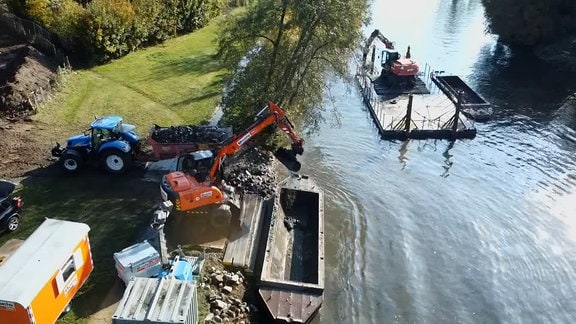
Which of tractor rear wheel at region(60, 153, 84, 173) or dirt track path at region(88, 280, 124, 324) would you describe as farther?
tractor rear wheel at region(60, 153, 84, 173)

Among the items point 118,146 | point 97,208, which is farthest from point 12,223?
point 118,146

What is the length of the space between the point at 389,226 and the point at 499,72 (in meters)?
28.3

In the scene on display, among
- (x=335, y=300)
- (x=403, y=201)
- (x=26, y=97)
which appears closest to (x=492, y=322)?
(x=335, y=300)

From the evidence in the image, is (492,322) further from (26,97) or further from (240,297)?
(26,97)

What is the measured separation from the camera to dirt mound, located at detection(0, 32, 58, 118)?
25.8 meters

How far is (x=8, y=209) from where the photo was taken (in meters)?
17.4

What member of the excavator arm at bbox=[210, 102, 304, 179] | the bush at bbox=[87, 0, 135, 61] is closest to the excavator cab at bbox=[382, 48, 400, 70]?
the excavator arm at bbox=[210, 102, 304, 179]

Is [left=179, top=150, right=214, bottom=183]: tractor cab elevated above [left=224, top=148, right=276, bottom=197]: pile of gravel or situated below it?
above

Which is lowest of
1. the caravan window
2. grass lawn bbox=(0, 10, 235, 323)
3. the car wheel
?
grass lawn bbox=(0, 10, 235, 323)

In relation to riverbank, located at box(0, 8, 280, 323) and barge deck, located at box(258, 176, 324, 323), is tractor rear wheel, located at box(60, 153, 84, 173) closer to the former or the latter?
riverbank, located at box(0, 8, 280, 323)

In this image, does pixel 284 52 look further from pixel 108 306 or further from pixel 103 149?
pixel 108 306

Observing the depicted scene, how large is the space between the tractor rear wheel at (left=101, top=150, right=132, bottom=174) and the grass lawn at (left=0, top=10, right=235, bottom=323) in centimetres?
41

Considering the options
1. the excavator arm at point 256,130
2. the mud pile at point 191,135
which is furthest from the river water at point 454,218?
the mud pile at point 191,135

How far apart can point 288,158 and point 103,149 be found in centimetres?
964
